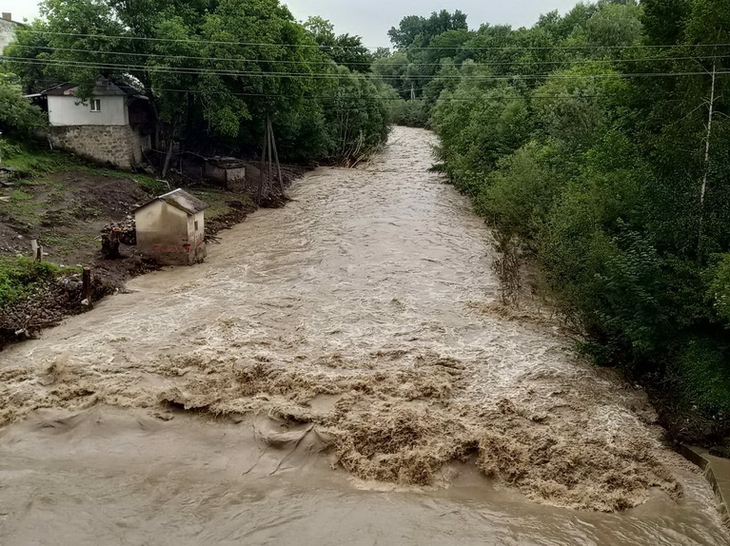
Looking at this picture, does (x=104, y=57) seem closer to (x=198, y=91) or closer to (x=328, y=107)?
(x=198, y=91)

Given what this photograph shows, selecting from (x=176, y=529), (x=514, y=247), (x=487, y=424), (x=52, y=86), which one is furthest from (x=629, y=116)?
(x=52, y=86)

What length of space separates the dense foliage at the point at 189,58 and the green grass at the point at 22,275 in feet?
37.8

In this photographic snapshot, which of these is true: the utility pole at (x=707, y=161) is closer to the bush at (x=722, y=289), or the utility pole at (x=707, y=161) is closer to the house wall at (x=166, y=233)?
the bush at (x=722, y=289)

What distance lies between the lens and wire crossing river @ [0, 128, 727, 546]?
28.6ft

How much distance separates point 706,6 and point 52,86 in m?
29.1

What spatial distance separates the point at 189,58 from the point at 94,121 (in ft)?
19.8

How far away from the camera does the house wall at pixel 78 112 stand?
1137 inches

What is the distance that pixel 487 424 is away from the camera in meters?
11.3

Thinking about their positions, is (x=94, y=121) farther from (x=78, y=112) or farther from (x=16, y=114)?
(x=16, y=114)

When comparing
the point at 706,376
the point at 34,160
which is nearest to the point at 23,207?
the point at 34,160

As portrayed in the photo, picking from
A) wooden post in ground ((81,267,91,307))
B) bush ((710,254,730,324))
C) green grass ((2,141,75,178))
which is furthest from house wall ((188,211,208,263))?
bush ((710,254,730,324))

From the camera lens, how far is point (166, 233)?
20188mm

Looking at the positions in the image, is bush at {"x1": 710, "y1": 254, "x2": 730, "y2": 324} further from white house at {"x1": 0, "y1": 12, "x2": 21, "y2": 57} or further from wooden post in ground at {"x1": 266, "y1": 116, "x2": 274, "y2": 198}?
white house at {"x1": 0, "y1": 12, "x2": 21, "y2": 57}

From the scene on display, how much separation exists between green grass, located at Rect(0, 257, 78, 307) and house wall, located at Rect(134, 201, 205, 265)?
2.95 meters
